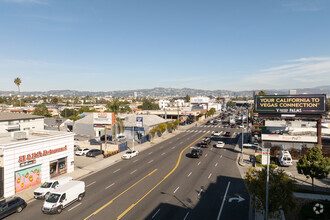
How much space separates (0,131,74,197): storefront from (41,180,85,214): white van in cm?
778

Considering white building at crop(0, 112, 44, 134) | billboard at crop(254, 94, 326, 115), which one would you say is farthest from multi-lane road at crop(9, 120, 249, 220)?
white building at crop(0, 112, 44, 134)

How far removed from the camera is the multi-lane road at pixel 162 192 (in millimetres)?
21594

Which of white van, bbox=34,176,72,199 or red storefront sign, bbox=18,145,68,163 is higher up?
red storefront sign, bbox=18,145,68,163

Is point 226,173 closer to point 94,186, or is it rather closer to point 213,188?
point 213,188

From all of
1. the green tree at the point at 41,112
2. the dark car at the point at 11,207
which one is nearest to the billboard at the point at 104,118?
the dark car at the point at 11,207

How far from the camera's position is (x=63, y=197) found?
2220 centimetres

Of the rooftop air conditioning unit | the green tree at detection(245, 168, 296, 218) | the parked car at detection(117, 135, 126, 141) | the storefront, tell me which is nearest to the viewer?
the green tree at detection(245, 168, 296, 218)

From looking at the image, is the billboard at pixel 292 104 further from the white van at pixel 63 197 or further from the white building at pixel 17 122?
the white building at pixel 17 122

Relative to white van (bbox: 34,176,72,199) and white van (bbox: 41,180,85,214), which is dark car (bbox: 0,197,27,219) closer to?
white van (bbox: 34,176,72,199)

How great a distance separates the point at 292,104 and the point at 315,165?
1920 cm

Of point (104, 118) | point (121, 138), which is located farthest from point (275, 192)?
point (121, 138)

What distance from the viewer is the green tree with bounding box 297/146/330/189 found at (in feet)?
84.8

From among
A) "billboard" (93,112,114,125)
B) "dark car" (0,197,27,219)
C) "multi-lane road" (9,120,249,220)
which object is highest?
"billboard" (93,112,114,125)

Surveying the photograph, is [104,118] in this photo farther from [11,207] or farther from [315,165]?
[315,165]
